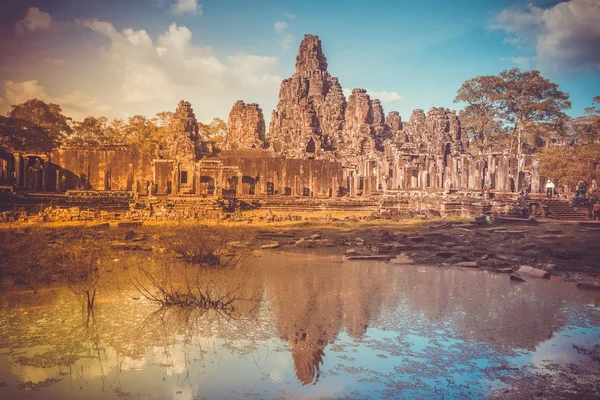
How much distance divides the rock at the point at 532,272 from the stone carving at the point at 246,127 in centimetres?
4455

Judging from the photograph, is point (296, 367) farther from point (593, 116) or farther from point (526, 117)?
point (526, 117)

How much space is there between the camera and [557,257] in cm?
1009

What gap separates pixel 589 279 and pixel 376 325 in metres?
Answer: 5.64

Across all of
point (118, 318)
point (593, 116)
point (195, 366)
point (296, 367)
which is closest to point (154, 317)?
point (118, 318)

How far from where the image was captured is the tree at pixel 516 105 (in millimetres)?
48625

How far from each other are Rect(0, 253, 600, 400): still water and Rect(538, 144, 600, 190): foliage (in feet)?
105

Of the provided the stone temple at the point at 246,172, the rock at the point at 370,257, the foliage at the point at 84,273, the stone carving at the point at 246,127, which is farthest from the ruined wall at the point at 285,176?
the foliage at the point at 84,273

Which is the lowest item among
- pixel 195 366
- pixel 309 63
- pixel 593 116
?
pixel 195 366

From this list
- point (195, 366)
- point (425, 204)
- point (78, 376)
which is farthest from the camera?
point (425, 204)

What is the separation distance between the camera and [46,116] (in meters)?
47.9

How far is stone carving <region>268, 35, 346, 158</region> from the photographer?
51312 millimetres

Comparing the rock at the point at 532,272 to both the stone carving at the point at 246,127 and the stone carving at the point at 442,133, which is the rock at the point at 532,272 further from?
the stone carving at the point at 246,127

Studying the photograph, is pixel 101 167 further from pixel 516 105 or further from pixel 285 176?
pixel 516 105

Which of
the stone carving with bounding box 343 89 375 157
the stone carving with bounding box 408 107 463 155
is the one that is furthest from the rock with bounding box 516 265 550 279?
the stone carving with bounding box 343 89 375 157
